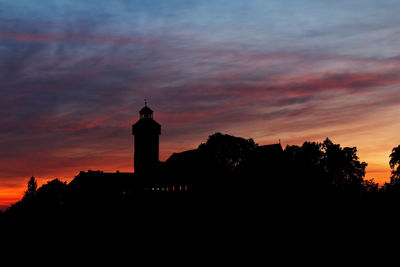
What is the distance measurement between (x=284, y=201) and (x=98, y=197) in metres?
26.8

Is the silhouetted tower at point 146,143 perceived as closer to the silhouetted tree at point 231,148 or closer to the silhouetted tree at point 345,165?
the silhouetted tree at point 231,148

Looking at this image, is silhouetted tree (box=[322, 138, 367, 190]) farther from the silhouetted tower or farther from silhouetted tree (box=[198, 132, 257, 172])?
the silhouetted tower

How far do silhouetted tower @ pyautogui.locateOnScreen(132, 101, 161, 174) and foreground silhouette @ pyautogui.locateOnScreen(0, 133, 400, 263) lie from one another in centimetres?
941

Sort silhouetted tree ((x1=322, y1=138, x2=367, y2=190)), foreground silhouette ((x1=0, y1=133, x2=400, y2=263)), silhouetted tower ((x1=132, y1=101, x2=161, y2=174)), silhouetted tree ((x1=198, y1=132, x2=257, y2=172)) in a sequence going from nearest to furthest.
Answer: foreground silhouette ((x1=0, y1=133, x2=400, y2=263)) < silhouetted tower ((x1=132, y1=101, x2=161, y2=174)) < silhouetted tree ((x1=322, y1=138, x2=367, y2=190)) < silhouetted tree ((x1=198, y1=132, x2=257, y2=172))

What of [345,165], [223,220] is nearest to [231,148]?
[345,165]

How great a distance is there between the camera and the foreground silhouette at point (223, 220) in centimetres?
3509

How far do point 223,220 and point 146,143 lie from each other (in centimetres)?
4219

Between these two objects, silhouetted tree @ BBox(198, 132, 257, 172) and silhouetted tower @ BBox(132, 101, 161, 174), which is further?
silhouetted tree @ BBox(198, 132, 257, 172)

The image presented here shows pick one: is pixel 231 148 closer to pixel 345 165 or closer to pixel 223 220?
pixel 345 165

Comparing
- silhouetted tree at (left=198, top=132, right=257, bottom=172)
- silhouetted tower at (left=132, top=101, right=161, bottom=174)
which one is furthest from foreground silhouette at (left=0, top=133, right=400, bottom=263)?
silhouetted tree at (left=198, top=132, right=257, bottom=172)

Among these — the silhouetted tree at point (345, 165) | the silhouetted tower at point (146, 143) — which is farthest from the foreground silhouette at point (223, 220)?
the silhouetted tree at point (345, 165)

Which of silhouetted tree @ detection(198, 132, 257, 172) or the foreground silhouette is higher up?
silhouetted tree @ detection(198, 132, 257, 172)

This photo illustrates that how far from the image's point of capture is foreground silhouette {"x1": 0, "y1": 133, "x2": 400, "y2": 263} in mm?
35094

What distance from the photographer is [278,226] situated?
129 ft
